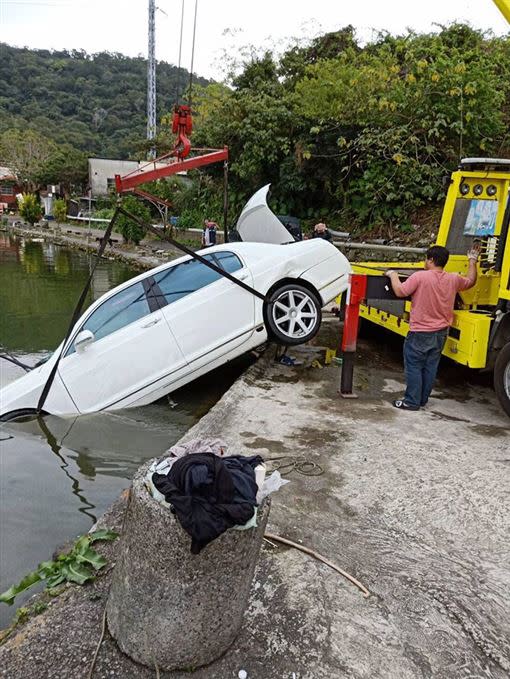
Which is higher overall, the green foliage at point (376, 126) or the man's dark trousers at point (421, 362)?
the green foliage at point (376, 126)

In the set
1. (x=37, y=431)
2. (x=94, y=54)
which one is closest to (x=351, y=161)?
(x=37, y=431)

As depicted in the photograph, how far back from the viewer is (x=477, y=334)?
529cm

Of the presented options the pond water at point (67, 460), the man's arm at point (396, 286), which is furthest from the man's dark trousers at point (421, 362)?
the pond water at point (67, 460)

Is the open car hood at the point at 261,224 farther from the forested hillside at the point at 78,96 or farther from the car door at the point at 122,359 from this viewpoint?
the forested hillside at the point at 78,96

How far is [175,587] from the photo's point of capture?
6.91 ft

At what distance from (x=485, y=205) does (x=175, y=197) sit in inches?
1045

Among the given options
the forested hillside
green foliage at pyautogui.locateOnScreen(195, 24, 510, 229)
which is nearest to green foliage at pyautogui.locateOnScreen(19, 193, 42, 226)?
green foliage at pyautogui.locateOnScreen(195, 24, 510, 229)

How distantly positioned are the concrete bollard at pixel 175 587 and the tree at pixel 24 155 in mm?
61184

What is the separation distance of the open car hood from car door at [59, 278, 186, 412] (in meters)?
2.36

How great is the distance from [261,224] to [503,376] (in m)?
4.25

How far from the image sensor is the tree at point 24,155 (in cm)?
5716

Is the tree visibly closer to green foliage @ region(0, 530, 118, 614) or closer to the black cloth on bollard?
green foliage @ region(0, 530, 118, 614)

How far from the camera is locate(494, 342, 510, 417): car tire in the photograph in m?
5.10

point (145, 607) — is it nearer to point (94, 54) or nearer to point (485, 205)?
point (485, 205)
